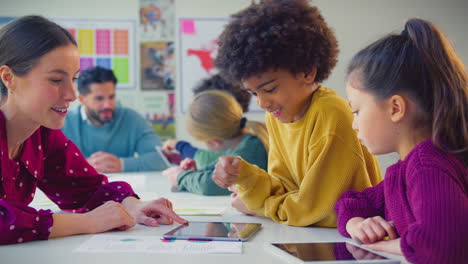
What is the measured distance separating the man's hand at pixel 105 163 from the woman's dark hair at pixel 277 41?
149 cm

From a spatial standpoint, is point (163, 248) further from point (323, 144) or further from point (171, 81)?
point (171, 81)

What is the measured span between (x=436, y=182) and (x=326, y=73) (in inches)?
24.4

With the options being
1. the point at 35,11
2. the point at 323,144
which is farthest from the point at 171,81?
the point at 323,144

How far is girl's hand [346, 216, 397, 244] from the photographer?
993 millimetres

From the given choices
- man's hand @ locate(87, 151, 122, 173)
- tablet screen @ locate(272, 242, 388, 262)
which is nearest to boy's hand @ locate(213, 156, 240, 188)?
tablet screen @ locate(272, 242, 388, 262)

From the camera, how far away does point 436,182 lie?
2.73 feet

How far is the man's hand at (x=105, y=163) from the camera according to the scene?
2.66 metres

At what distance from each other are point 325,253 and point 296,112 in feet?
1.58

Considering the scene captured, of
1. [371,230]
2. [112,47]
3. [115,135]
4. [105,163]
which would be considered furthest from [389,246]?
[112,47]

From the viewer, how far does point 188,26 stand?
12.2ft

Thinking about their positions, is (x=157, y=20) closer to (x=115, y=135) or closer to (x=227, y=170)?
(x=115, y=135)

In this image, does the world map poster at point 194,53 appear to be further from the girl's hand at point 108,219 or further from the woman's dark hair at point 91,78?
the girl's hand at point 108,219

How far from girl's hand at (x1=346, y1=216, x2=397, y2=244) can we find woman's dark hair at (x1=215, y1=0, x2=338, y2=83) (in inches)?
17.6

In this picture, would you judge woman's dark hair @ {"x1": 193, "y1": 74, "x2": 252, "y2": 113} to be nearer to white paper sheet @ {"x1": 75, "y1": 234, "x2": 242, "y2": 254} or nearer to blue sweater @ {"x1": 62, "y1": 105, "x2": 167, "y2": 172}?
blue sweater @ {"x1": 62, "y1": 105, "x2": 167, "y2": 172}
